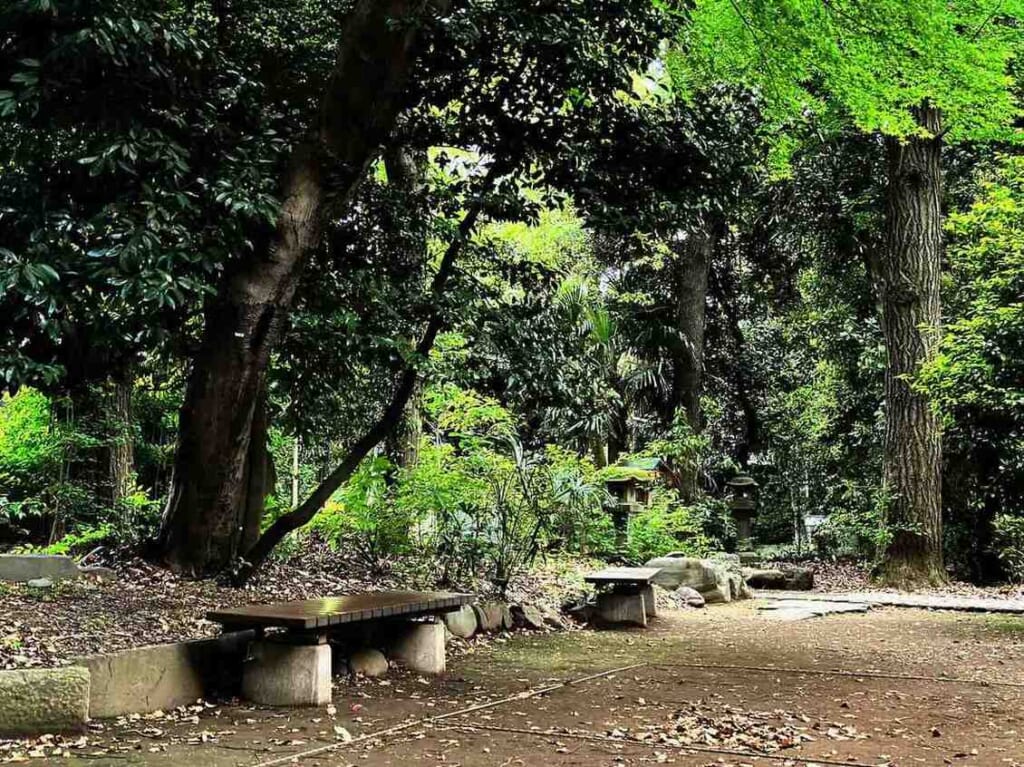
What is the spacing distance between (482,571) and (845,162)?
10096 mm

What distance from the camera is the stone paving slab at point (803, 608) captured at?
9188 mm

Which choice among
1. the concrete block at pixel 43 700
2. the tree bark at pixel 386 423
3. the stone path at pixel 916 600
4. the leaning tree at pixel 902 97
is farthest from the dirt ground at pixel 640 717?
the leaning tree at pixel 902 97

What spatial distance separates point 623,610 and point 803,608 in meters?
2.51

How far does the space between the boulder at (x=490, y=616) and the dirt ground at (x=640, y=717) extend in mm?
420

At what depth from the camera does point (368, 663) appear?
556 centimetres

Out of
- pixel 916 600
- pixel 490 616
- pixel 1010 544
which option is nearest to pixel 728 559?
pixel 916 600

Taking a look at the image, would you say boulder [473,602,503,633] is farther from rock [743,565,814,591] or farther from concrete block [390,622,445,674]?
rock [743,565,814,591]

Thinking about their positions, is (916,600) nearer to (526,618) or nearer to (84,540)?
(526,618)

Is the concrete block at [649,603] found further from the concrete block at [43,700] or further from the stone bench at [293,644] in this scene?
the concrete block at [43,700]

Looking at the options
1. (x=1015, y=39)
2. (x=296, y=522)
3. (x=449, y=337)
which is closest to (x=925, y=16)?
(x=1015, y=39)

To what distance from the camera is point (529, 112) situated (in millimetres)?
6926

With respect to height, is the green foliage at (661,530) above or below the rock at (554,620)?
above

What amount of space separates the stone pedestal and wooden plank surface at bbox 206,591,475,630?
8.54ft

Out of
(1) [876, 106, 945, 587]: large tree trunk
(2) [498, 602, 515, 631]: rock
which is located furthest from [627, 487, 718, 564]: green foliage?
(2) [498, 602, 515, 631]: rock
